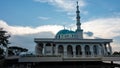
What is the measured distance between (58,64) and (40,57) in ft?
23.2

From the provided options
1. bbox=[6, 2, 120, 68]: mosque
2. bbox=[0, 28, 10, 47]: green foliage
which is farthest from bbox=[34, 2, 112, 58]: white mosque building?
bbox=[0, 28, 10, 47]: green foliage

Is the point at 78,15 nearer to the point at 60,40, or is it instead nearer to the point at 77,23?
the point at 77,23

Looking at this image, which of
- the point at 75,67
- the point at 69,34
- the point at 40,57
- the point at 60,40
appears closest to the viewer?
the point at 40,57

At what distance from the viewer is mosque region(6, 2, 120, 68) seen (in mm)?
50188

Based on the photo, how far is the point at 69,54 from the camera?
69.4m

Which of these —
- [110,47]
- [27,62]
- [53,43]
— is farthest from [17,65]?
[110,47]

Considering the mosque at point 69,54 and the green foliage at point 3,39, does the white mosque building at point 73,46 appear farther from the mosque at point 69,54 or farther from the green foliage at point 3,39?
the green foliage at point 3,39

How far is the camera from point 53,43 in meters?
65.8

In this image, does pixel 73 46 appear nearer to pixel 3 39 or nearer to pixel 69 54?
Answer: pixel 69 54

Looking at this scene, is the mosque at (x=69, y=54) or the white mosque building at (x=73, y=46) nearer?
the mosque at (x=69, y=54)

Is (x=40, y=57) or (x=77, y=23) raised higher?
(x=77, y=23)

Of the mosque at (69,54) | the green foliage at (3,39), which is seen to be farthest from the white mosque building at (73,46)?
the green foliage at (3,39)

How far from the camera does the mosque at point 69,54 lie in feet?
165

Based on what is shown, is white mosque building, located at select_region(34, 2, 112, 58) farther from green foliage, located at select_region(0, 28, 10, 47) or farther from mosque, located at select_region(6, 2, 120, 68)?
green foliage, located at select_region(0, 28, 10, 47)
